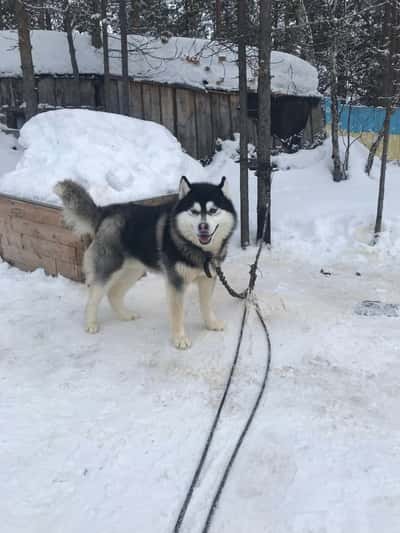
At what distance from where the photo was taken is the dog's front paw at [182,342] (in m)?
3.68

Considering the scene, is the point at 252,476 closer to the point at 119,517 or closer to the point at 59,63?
the point at 119,517

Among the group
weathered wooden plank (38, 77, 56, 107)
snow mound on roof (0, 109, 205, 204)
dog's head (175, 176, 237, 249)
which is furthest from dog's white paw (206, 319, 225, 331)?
weathered wooden plank (38, 77, 56, 107)

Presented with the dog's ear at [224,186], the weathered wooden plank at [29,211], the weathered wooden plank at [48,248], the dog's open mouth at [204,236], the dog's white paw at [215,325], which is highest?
the dog's ear at [224,186]

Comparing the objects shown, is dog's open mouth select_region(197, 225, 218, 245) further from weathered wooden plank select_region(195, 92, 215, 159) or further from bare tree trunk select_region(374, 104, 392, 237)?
weathered wooden plank select_region(195, 92, 215, 159)

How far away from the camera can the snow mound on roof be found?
204 inches

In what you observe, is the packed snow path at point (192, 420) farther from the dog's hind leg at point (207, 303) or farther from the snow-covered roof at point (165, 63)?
the snow-covered roof at point (165, 63)

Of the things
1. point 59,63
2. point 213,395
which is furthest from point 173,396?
point 59,63

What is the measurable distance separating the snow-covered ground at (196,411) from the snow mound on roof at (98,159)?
3.28 ft

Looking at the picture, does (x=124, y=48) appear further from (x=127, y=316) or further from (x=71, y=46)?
(x=127, y=316)

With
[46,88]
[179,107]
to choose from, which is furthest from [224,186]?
[46,88]

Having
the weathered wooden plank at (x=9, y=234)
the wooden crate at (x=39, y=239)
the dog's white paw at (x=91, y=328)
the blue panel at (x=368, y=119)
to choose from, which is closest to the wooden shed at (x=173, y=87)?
the blue panel at (x=368, y=119)

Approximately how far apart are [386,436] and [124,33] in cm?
773

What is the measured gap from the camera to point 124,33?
8.18 metres

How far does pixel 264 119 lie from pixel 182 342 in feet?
10.7
